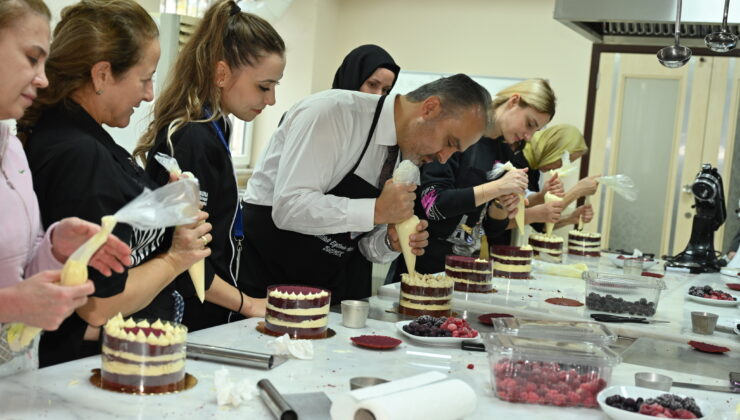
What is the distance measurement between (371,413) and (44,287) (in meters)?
0.61

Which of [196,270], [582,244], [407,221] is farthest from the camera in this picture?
[582,244]

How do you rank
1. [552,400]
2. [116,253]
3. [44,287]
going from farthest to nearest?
[552,400]
[116,253]
[44,287]

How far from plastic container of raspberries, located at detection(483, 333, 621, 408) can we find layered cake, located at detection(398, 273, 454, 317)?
0.79m

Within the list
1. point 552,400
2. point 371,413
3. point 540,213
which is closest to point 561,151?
point 540,213

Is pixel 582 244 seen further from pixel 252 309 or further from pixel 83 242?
pixel 83 242

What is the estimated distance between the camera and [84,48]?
188cm

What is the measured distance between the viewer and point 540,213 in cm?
488

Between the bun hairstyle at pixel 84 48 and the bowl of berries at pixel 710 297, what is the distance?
8.35 ft

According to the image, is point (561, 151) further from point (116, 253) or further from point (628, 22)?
point (116, 253)

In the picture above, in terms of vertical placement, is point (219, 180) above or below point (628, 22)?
below

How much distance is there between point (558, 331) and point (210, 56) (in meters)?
1.33

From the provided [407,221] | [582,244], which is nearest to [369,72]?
[407,221]

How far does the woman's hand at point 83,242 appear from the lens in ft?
5.14

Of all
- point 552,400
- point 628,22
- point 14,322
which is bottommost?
point 552,400
